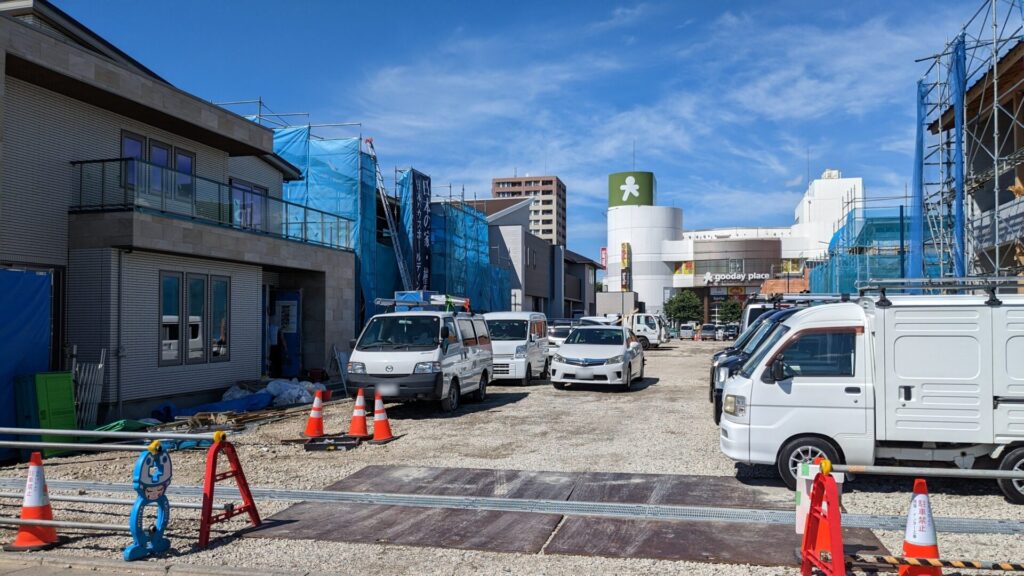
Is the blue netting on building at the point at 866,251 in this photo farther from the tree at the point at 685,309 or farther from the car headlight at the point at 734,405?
the tree at the point at 685,309

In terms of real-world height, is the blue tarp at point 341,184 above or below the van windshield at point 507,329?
above

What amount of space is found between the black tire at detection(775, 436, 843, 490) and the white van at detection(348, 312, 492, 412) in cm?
709

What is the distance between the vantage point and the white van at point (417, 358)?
14078 millimetres

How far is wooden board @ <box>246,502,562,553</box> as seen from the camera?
6.96m

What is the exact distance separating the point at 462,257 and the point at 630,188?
75856 mm

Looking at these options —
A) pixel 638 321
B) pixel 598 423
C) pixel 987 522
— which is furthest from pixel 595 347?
pixel 638 321

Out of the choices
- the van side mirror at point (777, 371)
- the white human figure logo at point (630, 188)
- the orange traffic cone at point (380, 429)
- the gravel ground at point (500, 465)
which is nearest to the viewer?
the gravel ground at point (500, 465)

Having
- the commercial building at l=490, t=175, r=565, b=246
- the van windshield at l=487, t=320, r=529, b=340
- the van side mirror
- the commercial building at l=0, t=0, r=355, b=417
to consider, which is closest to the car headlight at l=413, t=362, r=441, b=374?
the commercial building at l=0, t=0, r=355, b=417

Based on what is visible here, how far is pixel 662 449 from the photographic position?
37.1 feet

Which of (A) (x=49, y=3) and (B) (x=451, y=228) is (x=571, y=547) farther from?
(B) (x=451, y=228)

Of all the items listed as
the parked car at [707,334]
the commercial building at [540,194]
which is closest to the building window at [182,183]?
the parked car at [707,334]

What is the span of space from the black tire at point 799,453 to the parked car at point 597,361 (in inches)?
413

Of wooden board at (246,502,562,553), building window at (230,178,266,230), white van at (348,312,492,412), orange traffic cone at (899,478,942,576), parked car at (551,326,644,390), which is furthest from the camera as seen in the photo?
parked car at (551,326,644,390)

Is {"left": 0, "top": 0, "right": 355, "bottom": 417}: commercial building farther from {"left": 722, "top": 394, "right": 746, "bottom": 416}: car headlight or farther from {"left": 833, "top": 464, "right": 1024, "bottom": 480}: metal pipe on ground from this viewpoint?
{"left": 833, "top": 464, "right": 1024, "bottom": 480}: metal pipe on ground
